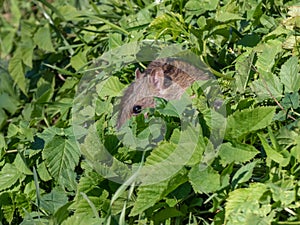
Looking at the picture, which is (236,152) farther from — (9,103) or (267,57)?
(9,103)

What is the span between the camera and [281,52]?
1.87 meters

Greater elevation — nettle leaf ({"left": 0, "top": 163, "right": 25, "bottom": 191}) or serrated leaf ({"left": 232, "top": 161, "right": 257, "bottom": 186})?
serrated leaf ({"left": 232, "top": 161, "right": 257, "bottom": 186})

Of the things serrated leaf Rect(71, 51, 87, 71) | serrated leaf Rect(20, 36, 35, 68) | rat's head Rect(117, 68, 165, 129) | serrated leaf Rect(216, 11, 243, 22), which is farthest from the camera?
serrated leaf Rect(20, 36, 35, 68)

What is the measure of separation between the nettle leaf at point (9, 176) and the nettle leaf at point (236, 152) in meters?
0.63

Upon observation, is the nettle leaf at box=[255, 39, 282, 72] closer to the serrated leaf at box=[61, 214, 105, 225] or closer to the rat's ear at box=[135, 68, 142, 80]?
the rat's ear at box=[135, 68, 142, 80]

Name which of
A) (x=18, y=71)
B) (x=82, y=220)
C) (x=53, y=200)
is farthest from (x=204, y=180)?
(x=18, y=71)

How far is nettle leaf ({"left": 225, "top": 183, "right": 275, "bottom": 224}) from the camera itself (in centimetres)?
137

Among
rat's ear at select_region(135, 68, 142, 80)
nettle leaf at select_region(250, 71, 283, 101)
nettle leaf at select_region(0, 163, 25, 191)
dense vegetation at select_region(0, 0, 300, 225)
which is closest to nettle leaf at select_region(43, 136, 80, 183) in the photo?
dense vegetation at select_region(0, 0, 300, 225)

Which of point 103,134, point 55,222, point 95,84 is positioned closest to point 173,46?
point 95,84

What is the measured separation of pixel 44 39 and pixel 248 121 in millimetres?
1344

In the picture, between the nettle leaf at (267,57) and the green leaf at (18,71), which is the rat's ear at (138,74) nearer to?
the nettle leaf at (267,57)

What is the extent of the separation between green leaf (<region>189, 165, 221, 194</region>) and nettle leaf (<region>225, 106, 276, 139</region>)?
0.41 ft

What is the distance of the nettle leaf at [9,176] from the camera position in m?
1.80

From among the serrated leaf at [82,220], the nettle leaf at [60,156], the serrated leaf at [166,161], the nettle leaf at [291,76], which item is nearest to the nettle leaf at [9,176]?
the nettle leaf at [60,156]
